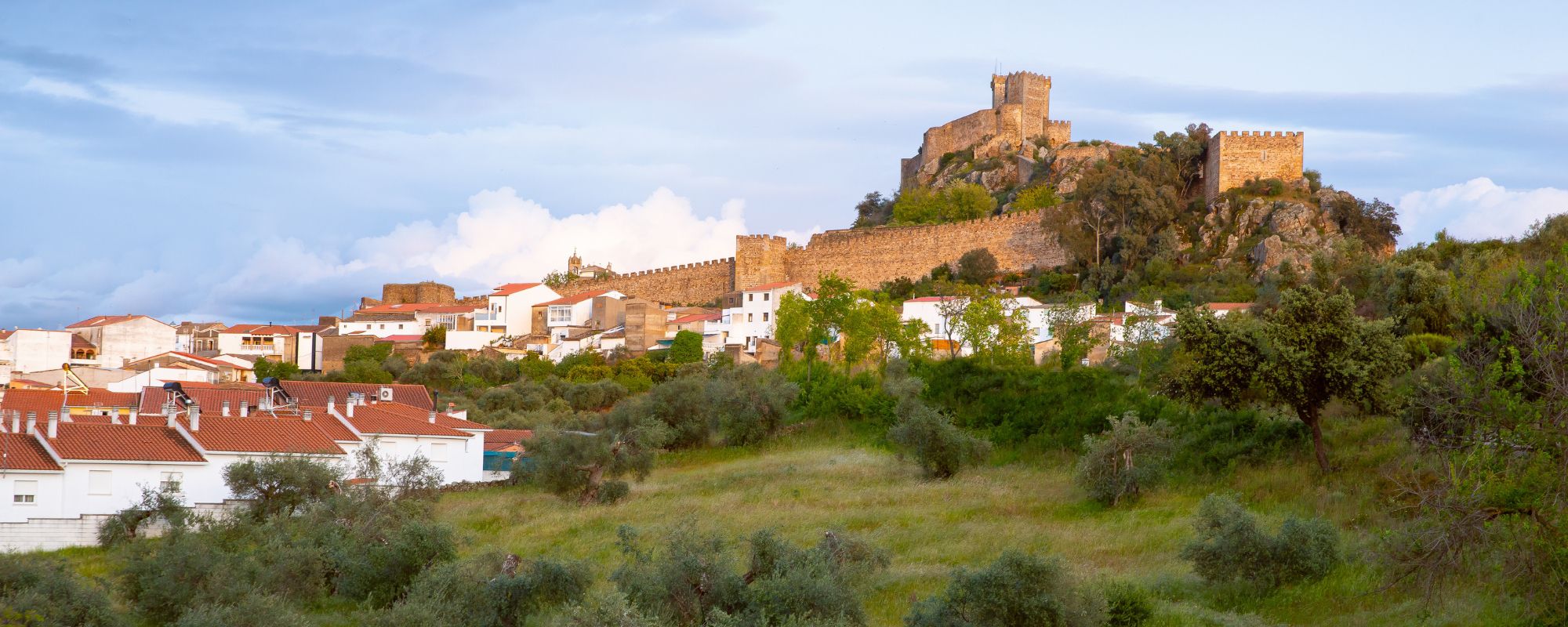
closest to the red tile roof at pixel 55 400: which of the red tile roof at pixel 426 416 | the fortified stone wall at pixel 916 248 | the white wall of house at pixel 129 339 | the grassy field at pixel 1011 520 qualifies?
the red tile roof at pixel 426 416

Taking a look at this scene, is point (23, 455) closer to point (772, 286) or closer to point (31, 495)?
point (31, 495)

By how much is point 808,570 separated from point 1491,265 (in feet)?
66.2

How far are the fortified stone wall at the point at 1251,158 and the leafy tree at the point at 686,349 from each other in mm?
23312

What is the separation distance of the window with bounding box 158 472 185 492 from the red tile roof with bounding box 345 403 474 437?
5408mm

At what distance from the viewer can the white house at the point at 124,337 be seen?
64062 millimetres

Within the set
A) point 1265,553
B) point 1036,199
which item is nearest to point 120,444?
point 1265,553

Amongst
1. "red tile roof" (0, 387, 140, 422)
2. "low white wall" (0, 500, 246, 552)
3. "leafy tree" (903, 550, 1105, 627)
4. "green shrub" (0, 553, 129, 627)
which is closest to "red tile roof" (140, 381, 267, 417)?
"red tile roof" (0, 387, 140, 422)

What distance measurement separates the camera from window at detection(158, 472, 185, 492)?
81.6ft

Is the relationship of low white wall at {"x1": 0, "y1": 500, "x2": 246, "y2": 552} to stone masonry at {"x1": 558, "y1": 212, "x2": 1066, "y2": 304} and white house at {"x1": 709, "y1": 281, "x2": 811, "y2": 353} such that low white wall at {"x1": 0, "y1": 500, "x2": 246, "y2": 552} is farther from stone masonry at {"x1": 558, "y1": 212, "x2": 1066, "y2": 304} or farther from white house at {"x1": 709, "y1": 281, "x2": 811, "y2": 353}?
stone masonry at {"x1": 558, "y1": 212, "x2": 1066, "y2": 304}

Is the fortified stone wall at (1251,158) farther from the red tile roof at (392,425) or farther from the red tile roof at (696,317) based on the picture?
the red tile roof at (392,425)

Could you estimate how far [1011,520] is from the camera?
21156mm

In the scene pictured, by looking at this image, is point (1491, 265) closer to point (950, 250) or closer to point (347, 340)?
point (950, 250)

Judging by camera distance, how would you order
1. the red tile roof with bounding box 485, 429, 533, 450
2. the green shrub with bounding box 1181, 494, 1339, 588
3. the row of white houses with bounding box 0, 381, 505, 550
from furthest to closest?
the red tile roof with bounding box 485, 429, 533, 450
the row of white houses with bounding box 0, 381, 505, 550
the green shrub with bounding box 1181, 494, 1339, 588

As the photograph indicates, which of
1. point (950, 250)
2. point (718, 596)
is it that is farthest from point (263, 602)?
point (950, 250)
